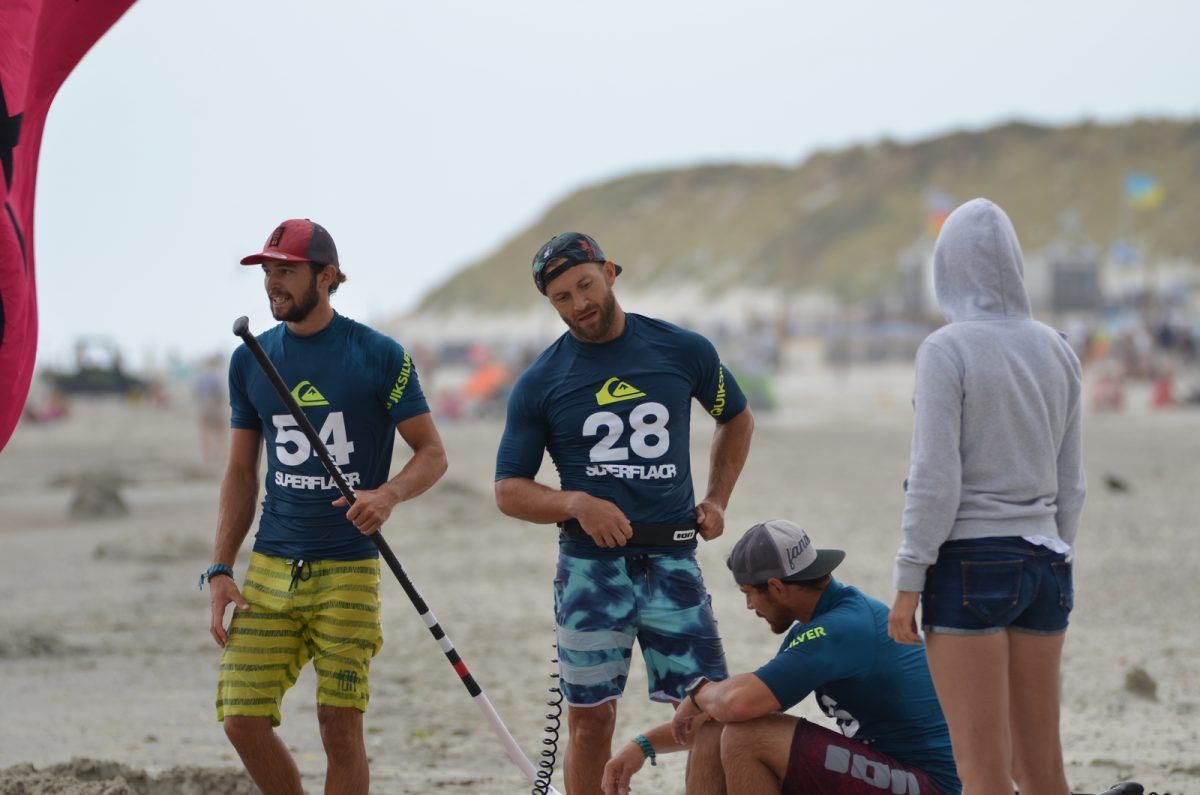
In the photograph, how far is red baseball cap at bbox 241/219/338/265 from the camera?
452 cm

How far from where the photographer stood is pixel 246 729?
456 centimetres

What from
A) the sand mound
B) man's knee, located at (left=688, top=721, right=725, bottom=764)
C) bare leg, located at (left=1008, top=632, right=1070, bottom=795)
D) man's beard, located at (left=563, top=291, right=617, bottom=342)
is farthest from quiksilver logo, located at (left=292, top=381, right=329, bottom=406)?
bare leg, located at (left=1008, top=632, right=1070, bottom=795)

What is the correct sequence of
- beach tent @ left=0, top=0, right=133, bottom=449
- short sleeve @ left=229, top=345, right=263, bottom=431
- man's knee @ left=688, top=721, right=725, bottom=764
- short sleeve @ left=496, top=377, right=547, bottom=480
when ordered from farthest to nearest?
beach tent @ left=0, top=0, right=133, bottom=449 < short sleeve @ left=229, top=345, right=263, bottom=431 < short sleeve @ left=496, top=377, right=547, bottom=480 < man's knee @ left=688, top=721, right=725, bottom=764

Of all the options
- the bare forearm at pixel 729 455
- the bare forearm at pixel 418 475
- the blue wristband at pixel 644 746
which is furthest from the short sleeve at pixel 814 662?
the bare forearm at pixel 418 475

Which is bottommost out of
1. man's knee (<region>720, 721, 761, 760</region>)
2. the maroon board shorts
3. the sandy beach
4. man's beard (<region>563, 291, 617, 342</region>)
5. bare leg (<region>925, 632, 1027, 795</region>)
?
the sandy beach

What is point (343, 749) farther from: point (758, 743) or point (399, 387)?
point (758, 743)

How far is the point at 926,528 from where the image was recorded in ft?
12.9

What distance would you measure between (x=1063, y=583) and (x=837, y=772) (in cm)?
84

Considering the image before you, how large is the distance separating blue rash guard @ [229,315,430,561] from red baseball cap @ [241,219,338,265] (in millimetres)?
257

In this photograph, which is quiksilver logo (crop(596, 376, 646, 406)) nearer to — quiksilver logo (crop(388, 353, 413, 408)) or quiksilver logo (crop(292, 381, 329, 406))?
quiksilver logo (crop(388, 353, 413, 408))

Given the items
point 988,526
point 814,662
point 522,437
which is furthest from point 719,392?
point 988,526

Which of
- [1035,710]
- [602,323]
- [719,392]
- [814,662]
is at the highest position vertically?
[602,323]

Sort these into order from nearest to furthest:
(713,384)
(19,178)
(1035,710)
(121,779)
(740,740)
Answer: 1. (1035,710)
2. (740,740)
3. (713,384)
4. (19,178)
5. (121,779)

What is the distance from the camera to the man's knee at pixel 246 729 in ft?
14.9
